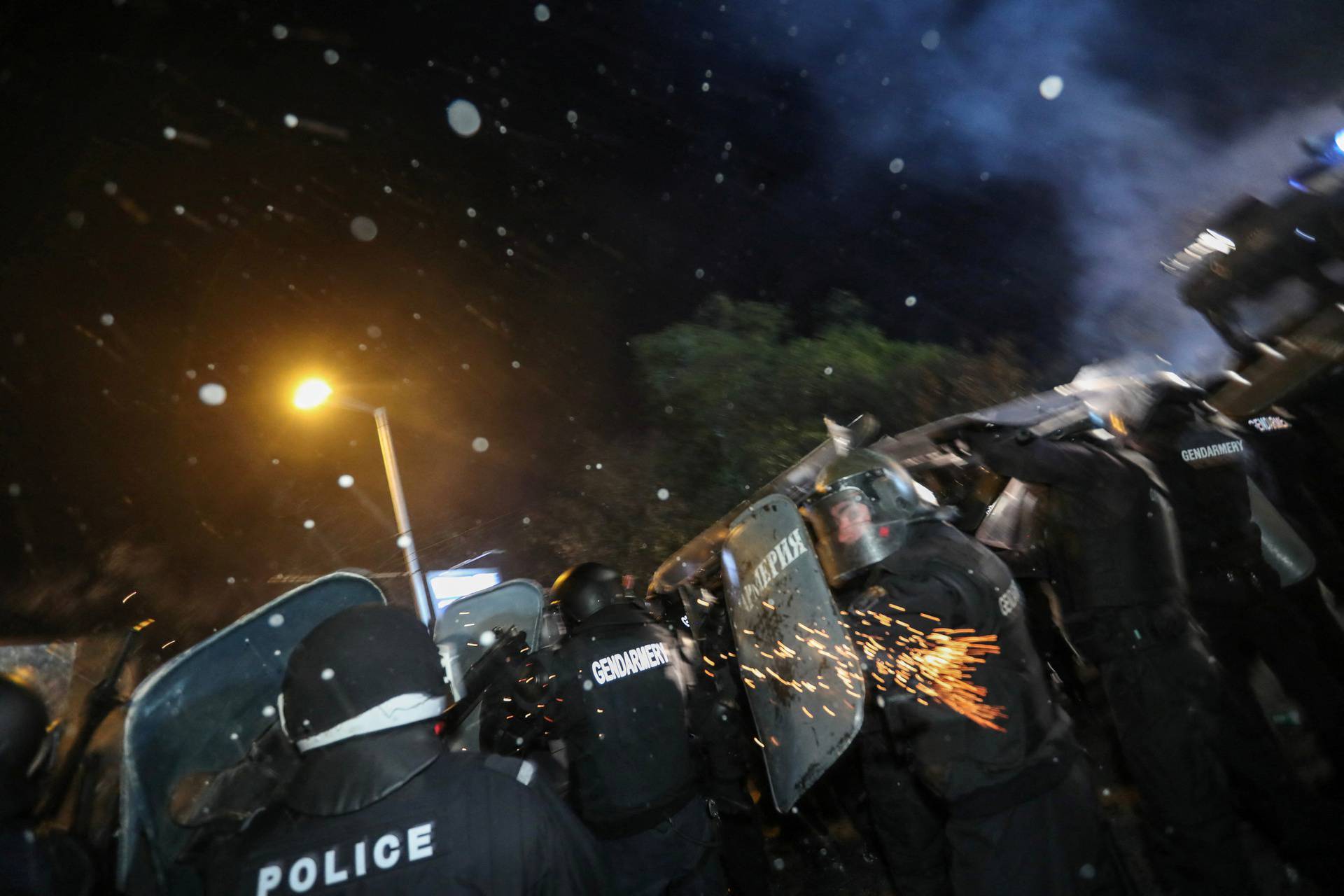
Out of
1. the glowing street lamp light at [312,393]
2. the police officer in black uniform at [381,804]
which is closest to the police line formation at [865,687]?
the police officer in black uniform at [381,804]

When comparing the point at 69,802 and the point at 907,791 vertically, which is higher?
the point at 69,802

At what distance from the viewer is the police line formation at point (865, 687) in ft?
6.17

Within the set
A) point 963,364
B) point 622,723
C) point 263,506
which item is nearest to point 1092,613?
point 622,723

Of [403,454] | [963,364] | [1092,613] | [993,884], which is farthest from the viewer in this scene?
[403,454]

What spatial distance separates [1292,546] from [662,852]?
4686 mm

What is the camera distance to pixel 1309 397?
191 inches

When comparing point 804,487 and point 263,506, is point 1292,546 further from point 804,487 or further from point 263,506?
point 263,506

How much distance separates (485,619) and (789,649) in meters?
1.78

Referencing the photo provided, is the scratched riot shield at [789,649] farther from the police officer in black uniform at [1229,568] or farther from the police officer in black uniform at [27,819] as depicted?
the police officer in black uniform at [1229,568]

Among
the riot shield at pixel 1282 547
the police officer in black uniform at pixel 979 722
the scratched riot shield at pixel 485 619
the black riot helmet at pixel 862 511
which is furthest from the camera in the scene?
the riot shield at pixel 1282 547

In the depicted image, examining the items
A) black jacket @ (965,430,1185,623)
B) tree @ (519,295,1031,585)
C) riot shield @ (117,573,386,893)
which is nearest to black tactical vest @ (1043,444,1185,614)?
black jacket @ (965,430,1185,623)

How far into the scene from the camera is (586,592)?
4.09 m

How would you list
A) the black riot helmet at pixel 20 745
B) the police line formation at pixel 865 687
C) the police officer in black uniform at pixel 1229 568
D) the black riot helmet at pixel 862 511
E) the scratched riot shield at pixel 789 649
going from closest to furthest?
the police line formation at pixel 865 687 → the black riot helmet at pixel 20 745 → the scratched riot shield at pixel 789 649 → the black riot helmet at pixel 862 511 → the police officer in black uniform at pixel 1229 568

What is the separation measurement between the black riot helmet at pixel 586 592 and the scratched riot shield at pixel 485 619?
8.7 inches
